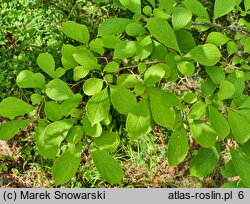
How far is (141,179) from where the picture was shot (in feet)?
9.32

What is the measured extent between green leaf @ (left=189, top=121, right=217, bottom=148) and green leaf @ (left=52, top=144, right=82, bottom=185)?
1.19 feet

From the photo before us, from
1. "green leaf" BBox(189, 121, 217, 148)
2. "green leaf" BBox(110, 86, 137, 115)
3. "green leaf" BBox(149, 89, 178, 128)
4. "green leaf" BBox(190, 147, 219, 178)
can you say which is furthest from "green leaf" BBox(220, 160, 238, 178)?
"green leaf" BBox(110, 86, 137, 115)

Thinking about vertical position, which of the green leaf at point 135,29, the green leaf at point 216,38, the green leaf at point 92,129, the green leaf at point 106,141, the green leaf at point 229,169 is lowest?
the green leaf at point 229,169

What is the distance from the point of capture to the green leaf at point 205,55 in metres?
1.01

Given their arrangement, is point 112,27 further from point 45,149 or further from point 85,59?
point 45,149

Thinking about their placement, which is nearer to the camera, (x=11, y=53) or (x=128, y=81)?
(x=128, y=81)

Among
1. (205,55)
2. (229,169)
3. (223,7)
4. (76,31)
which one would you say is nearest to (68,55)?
(76,31)

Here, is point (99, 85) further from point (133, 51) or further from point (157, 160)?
point (157, 160)

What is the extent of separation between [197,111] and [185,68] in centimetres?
14

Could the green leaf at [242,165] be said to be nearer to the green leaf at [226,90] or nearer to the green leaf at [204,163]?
the green leaf at [204,163]

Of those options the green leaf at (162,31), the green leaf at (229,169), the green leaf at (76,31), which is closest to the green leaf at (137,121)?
the green leaf at (162,31)

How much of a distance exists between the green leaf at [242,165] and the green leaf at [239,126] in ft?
0.44

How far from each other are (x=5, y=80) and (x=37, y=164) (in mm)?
782
